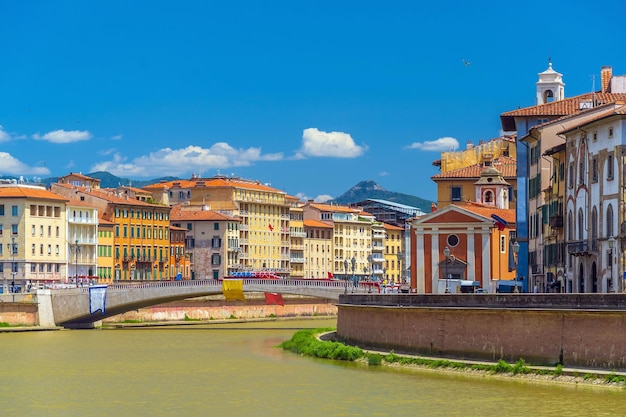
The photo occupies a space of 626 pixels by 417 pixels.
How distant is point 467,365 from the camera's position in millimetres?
55594

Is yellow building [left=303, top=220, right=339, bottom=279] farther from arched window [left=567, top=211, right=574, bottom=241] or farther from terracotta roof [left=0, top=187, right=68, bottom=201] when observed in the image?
arched window [left=567, top=211, right=574, bottom=241]

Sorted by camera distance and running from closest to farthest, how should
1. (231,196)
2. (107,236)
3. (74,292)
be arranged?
1. (74,292)
2. (107,236)
3. (231,196)

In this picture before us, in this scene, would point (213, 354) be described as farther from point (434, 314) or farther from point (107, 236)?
point (107, 236)

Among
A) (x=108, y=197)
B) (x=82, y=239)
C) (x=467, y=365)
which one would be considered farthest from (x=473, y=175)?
(x=467, y=365)

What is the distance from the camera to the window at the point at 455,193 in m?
108

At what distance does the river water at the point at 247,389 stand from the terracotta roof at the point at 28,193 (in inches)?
2100

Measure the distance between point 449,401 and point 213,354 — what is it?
1034 inches

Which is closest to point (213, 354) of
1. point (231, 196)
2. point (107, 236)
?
point (107, 236)

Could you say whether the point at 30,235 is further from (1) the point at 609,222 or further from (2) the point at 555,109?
(1) the point at 609,222

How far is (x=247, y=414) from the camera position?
47.5 m

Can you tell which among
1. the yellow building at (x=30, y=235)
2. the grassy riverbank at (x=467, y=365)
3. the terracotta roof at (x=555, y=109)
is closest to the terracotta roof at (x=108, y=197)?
the yellow building at (x=30, y=235)

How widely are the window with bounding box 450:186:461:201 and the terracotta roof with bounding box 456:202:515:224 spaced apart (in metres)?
10.7

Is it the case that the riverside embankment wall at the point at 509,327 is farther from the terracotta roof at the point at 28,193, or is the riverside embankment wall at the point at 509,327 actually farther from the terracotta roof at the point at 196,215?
the terracotta roof at the point at 196,215

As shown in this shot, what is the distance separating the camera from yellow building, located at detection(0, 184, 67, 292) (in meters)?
129
